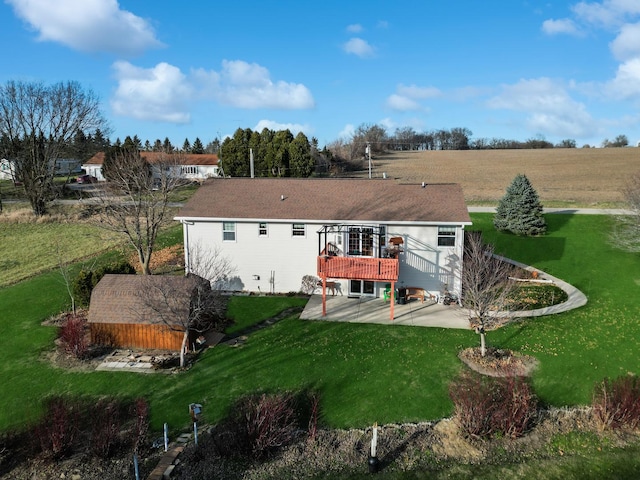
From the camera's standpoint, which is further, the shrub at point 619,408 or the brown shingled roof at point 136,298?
the brown shingled roof at point 136,298

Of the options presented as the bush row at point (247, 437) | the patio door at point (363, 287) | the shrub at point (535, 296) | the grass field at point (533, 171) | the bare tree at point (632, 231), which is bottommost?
the bush row at point (247, 437)

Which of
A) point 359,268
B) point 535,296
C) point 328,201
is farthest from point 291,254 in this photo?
point 535,296

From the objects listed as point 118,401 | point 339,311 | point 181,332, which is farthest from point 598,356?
point 118,401

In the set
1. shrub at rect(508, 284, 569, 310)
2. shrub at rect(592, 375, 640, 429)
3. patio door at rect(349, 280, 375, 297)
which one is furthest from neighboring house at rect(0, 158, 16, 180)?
shrub at rect(592, 375, 640, 429)

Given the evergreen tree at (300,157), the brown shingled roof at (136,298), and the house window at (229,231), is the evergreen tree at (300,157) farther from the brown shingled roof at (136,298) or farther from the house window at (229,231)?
the brown shingled roof at (136,298)

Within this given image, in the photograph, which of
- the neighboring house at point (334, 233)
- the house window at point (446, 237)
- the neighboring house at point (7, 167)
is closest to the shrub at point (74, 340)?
the neighboring house at point (334, 233)

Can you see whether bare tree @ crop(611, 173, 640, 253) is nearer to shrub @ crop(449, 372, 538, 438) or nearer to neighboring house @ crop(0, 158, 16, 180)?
shrub @ crop(449, 372, 538, 438)
